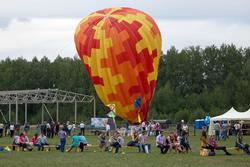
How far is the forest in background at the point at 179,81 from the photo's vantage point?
88875 millimetres

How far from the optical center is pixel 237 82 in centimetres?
8862

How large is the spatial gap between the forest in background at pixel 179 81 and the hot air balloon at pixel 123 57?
44993 mm

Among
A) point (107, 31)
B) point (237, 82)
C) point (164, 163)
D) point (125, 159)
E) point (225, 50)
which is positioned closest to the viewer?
point (164, 163)

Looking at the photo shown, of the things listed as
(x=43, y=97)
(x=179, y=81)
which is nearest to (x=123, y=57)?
(x=43, y=97)

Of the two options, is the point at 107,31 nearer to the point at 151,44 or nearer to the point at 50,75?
the point at 151,44

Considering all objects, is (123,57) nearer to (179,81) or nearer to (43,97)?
(43,97)

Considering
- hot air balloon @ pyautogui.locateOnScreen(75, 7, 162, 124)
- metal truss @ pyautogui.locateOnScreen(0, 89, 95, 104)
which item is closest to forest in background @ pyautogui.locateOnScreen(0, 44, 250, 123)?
metal truss @ pyautogui.locateOnScreen(0, 89, 95, 104)

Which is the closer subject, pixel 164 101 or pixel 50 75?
pixel 164 101

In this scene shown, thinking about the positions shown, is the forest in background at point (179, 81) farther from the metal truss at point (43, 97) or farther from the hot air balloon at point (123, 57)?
the hot air balloon at point (123, 57)

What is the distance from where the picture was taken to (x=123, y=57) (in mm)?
36438

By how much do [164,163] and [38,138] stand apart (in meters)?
11.5

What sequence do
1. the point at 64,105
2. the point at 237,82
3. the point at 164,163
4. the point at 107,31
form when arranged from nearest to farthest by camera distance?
the point at 164,163 < the point at 107,31 < the point at 237,82 < the point at 64,105

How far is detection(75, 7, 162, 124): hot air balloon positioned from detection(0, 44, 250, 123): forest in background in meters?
45.0

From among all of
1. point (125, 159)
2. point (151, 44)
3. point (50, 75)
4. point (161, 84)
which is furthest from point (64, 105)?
point (125, 159)
